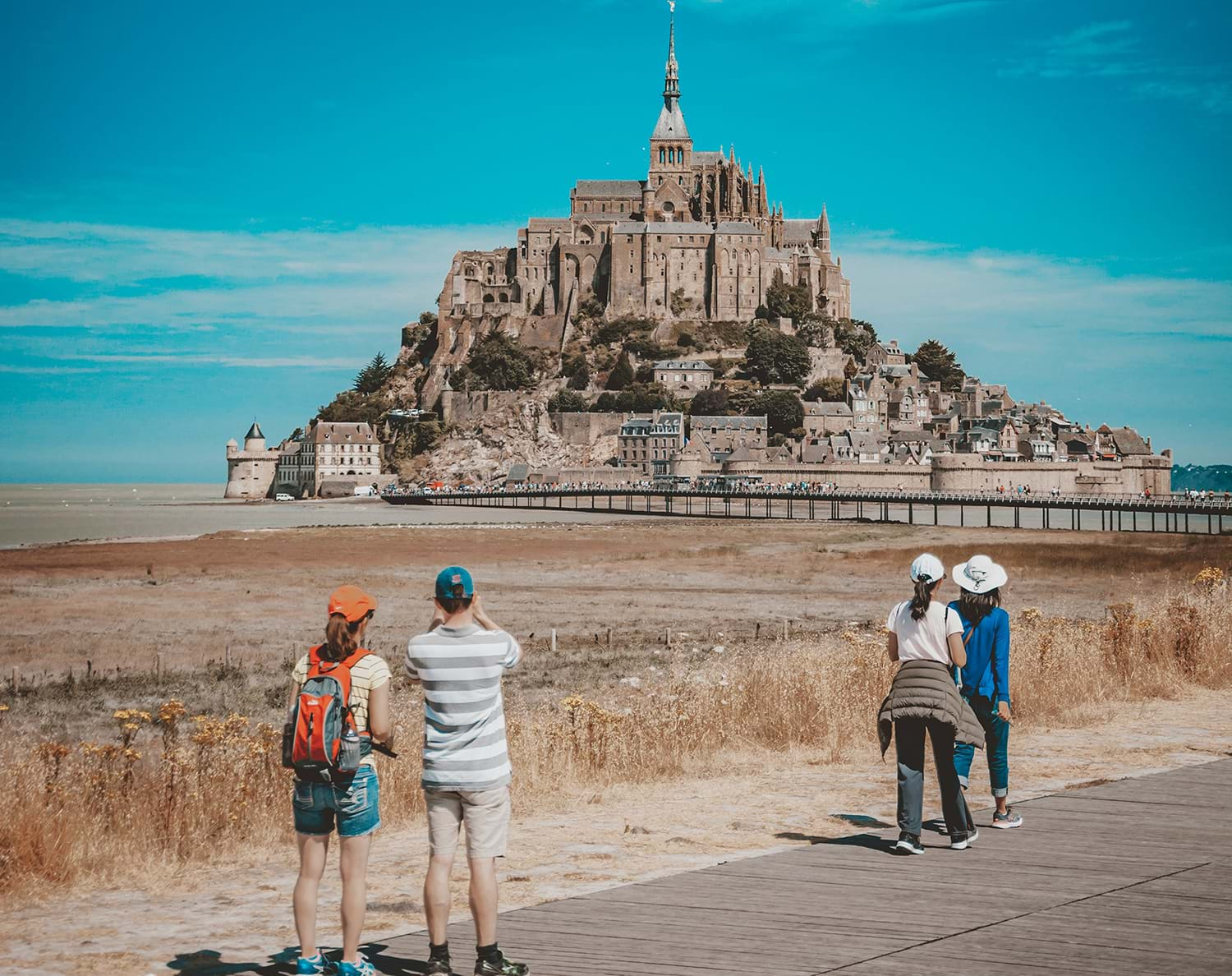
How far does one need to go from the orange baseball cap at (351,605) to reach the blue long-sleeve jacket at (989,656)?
3.58 m

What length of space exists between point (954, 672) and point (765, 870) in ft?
5.93

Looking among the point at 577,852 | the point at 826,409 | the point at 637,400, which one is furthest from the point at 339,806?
the point at 637,400

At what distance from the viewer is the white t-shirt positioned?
7.03m

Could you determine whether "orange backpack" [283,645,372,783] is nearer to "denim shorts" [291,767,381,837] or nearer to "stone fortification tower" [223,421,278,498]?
"denim shorts" [291,767,381,837]

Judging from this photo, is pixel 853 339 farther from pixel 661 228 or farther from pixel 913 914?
pixel 913 914

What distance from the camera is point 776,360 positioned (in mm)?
110062

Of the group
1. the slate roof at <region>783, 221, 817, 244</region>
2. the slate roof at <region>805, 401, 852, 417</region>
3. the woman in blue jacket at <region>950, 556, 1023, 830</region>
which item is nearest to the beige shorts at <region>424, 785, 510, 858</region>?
the woman in blue jacket at <region>950, 556, 1023, 830</region>

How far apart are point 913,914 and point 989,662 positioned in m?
2.18

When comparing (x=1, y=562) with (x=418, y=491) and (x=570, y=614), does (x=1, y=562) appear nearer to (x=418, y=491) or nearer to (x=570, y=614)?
(x=570, y=614)

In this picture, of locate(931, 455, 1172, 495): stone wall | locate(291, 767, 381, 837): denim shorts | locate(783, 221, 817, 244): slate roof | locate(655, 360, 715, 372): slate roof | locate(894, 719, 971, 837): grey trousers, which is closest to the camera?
locate(291, 767, 381, 837): denim shorts

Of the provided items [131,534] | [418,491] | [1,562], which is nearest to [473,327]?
[418,491]

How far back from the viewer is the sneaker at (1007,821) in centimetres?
735

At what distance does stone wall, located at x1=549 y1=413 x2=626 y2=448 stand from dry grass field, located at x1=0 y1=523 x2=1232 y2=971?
6505 centimetres

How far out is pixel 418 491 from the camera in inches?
4188
